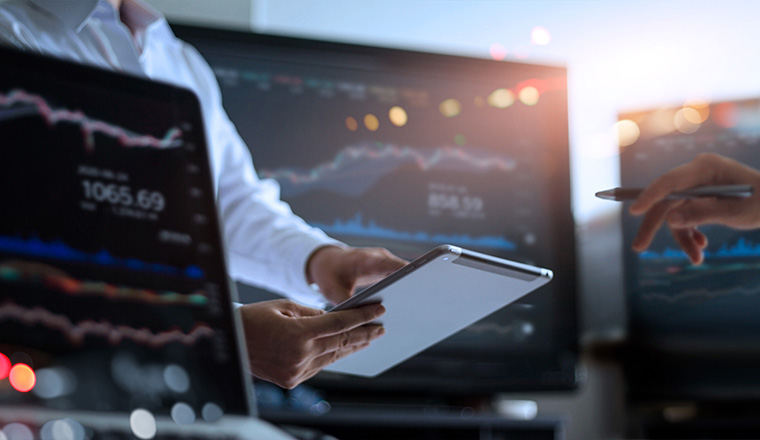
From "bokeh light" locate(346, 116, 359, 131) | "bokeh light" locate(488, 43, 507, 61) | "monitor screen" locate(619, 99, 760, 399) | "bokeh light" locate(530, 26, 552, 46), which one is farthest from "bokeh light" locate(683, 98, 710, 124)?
"bokeh light" locate(346, 116, 359, 131)

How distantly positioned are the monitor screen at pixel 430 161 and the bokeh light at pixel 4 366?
0.85m

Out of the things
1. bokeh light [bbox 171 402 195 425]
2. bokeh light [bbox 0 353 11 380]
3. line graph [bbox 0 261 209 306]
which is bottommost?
bokeh light [bbox 171 402 195 425]

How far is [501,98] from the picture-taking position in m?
1.32

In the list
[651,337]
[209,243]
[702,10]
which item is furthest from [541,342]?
[209,243]

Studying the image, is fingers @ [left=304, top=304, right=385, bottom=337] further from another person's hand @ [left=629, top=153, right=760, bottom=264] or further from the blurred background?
the blurred background

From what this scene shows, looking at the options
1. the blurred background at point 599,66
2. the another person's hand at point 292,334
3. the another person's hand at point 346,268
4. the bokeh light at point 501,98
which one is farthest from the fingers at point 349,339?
the bokeh light at point 501,98

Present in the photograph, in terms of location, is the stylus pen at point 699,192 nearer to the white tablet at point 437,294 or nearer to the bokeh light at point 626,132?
the white tablet at point 437,294

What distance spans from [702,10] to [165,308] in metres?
0.94

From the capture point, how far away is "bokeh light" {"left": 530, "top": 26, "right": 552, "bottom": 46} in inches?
41.0

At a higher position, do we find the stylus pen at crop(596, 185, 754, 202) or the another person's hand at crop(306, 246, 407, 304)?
the stylus pen at crop(596, 185, 754, 202)

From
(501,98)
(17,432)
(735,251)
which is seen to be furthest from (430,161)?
(17,432)

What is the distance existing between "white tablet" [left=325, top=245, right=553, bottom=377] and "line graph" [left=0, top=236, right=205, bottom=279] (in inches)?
6.2

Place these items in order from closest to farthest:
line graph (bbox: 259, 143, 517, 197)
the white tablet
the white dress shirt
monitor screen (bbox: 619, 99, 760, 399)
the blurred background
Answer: the white tablet → the white dress shirt → monitor screen (bbox: 619, 99, 760, 399) → the blurred background → line graph (bbox: 259, 143, 517, 197)

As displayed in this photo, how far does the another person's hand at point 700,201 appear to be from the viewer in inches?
23.0
